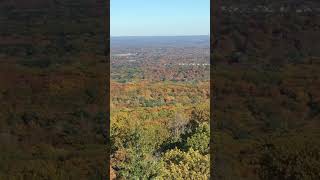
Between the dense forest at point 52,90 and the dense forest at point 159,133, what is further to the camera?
the dense forest at point 159,133

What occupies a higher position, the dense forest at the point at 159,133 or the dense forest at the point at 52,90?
the dense forest at the point at 52,90
